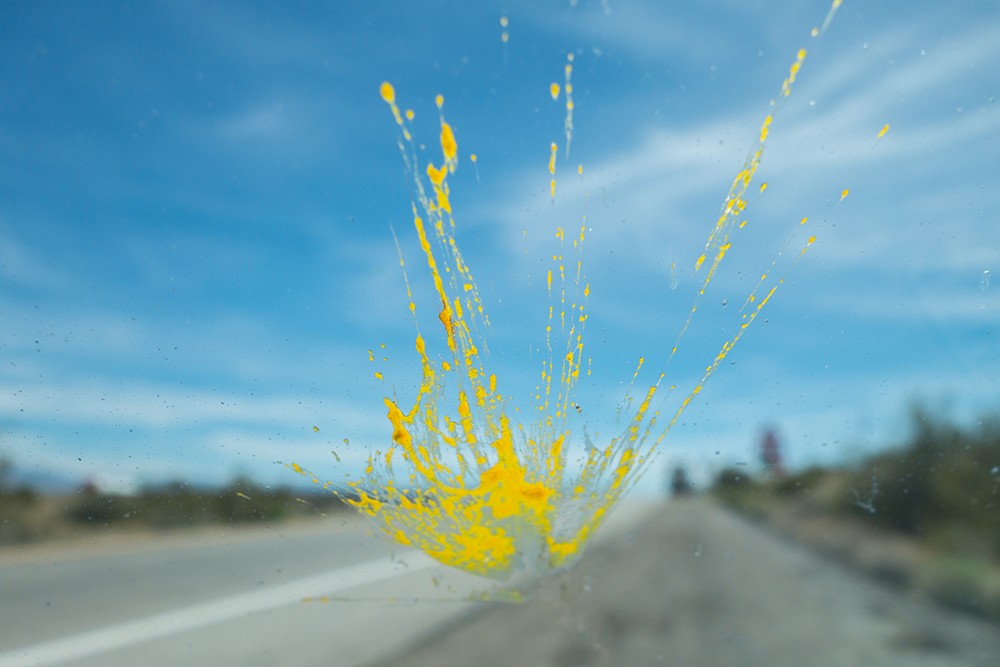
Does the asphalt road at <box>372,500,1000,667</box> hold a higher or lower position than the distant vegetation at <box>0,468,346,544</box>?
lower

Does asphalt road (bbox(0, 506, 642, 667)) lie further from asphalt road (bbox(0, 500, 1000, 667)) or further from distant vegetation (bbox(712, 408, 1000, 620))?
distant vegetation (bbox(712, 408, 1000, 620))

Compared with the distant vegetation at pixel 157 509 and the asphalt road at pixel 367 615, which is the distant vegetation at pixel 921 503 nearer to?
the asphalt road at pixel 367 615

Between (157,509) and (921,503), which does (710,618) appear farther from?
(157,509)

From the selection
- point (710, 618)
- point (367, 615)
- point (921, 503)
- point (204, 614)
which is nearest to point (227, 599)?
point (204, 614)

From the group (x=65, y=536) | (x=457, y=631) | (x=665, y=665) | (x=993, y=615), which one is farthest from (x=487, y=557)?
(x=993, y=615)

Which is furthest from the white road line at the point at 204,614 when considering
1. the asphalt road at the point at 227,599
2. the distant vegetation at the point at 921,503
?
the distant vegetation at the point at 921,503

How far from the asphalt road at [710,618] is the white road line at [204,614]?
2.00 ft

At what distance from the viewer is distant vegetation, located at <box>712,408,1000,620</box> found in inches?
162

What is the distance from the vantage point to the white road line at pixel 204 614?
3336mm

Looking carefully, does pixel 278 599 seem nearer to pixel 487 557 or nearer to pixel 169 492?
pixel 169 492

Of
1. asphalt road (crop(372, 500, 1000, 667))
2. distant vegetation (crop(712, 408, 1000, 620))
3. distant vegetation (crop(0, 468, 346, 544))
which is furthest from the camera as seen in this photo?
asphalt road (crop(372, 500, 1000, 667))

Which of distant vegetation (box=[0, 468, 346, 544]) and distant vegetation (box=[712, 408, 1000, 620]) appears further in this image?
distant vegetation (box=[712, 408, 1000, 620])

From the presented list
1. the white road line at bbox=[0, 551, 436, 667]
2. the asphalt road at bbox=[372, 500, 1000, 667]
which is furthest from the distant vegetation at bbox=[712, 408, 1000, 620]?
the white road line at bbox=[0, 551, 436, 667]

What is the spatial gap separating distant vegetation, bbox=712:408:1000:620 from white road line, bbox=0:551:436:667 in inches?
52.6
